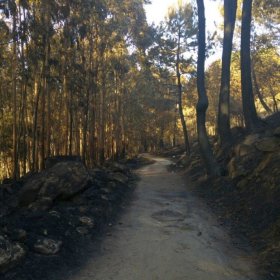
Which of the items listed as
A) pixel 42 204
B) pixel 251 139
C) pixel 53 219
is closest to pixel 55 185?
pixel 42 204

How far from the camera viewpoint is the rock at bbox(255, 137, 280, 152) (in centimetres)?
1101

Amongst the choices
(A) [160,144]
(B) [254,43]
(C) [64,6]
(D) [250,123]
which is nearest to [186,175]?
(D) [250,123]

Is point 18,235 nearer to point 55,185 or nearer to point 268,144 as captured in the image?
point 55,185

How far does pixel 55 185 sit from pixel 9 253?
3822 mm

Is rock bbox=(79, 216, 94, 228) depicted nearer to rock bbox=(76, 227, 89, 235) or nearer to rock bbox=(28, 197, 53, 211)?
rock bbox=(76, 227, 89, 235)

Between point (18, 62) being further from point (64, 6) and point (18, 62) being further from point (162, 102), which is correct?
point (162, 102)

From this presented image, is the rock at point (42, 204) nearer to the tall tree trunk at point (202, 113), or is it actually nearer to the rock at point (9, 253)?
the rock at point (9, 253)

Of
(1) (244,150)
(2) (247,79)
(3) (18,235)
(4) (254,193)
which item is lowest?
(3) (18,235)

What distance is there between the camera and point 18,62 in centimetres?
1830

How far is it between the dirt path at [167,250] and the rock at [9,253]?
0.92 meters

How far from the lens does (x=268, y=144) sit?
37.2 feet

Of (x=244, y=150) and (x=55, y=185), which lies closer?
(x=55, y=185)

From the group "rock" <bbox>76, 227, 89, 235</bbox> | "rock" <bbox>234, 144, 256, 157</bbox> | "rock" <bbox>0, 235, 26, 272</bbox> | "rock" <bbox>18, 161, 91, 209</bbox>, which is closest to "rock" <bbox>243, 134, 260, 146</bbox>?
"rock" <bbox>234, 144, 256, 157</bbox>

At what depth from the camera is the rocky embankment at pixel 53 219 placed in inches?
232
